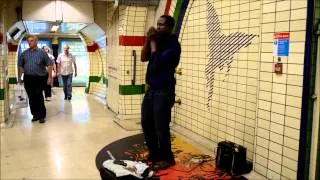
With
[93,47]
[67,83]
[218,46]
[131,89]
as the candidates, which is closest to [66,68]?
[67,83]

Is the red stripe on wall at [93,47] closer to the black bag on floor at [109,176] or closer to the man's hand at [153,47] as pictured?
the man's hand at [153,47]

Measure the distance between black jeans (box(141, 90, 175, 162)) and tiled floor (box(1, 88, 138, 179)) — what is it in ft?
2.25

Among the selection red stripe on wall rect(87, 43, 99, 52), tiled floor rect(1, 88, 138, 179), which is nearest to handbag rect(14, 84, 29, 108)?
tiled floor rect(1, 88, 138, 179)

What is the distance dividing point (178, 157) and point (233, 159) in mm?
773

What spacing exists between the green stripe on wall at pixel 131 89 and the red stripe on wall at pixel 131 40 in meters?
0.75

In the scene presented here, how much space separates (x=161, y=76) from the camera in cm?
354

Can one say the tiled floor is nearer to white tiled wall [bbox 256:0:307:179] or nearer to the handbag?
the handbag

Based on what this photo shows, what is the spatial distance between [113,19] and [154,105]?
367cm

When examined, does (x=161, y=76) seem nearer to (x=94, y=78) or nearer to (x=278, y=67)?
(x=278, y=67)

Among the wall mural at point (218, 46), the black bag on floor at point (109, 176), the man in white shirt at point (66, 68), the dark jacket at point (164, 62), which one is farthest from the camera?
the man in white shirt at point (66, 68)

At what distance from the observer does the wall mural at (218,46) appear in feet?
12.8

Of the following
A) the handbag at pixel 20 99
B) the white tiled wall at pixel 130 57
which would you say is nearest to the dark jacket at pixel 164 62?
the white tiled wall at pixel 130 57

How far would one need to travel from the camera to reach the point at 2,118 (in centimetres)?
559

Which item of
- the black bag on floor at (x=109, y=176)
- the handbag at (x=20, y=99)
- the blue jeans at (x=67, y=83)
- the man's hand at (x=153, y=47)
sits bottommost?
the black bag on floor at (x=109, y=176)
